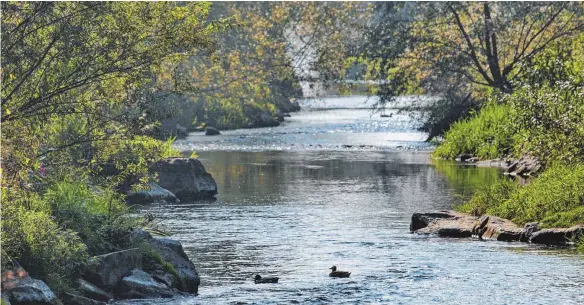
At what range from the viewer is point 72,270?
648 inches

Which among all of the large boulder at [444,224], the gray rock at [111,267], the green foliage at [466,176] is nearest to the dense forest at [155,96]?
the gray rock at [111,267]

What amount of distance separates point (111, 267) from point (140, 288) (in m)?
0.54

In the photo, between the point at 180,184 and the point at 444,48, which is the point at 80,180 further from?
the point at 444,48

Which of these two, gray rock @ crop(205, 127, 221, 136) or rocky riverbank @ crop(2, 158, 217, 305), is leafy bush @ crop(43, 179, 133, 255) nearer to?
rocky riverbank @ crop(2, 158, 217, 305)

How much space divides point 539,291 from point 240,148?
3424 centimetres

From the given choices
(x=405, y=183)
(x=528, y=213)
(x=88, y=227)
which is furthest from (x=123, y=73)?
(x=405, y=183)

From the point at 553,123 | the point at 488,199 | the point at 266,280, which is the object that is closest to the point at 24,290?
the point at 266,280

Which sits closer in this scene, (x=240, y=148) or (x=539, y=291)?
(x=539, y=291)

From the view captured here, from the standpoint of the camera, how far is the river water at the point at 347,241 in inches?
693

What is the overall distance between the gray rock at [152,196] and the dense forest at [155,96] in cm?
47

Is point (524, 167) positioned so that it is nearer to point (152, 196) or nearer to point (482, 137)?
point (482, 137)

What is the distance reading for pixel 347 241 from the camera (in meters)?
23.9

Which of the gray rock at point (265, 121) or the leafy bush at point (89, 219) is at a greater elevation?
the gray rock at point (265, 121)

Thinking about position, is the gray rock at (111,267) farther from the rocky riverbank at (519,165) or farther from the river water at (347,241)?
the rocky riverbank at (519,165)
